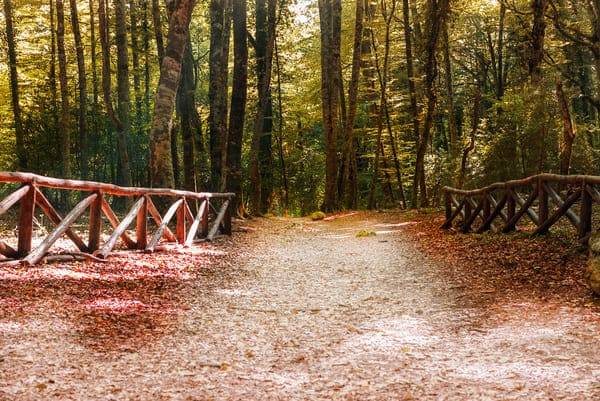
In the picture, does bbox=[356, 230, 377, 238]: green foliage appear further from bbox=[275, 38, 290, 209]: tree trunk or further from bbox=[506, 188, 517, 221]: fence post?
bbox=[275, 38, 290, 209]: tree trunk

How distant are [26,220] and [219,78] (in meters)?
10.1

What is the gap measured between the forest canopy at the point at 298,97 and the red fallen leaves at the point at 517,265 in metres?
4.64

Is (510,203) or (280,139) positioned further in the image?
(280,139)

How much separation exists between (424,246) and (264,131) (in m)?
13.7

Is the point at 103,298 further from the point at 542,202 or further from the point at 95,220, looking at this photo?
the point at 542,202

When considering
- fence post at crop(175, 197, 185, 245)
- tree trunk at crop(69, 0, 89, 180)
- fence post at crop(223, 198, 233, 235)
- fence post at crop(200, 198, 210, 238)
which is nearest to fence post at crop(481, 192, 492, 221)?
fence post at crop(223, 198, 233, 235)

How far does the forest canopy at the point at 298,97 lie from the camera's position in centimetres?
1562

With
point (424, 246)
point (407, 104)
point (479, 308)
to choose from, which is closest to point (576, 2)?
point (407, 104)

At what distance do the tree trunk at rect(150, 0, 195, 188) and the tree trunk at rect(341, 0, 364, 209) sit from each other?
1100 cm

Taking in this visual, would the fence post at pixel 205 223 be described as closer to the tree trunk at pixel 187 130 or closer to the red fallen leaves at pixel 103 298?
the tree trunk at pixel 187 130

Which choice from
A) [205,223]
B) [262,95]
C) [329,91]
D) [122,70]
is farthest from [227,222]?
[329,91]

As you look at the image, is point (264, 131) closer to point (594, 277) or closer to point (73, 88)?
point (73, 88)

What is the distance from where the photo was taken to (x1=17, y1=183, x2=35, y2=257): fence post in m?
6.09

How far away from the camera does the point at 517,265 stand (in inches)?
309
